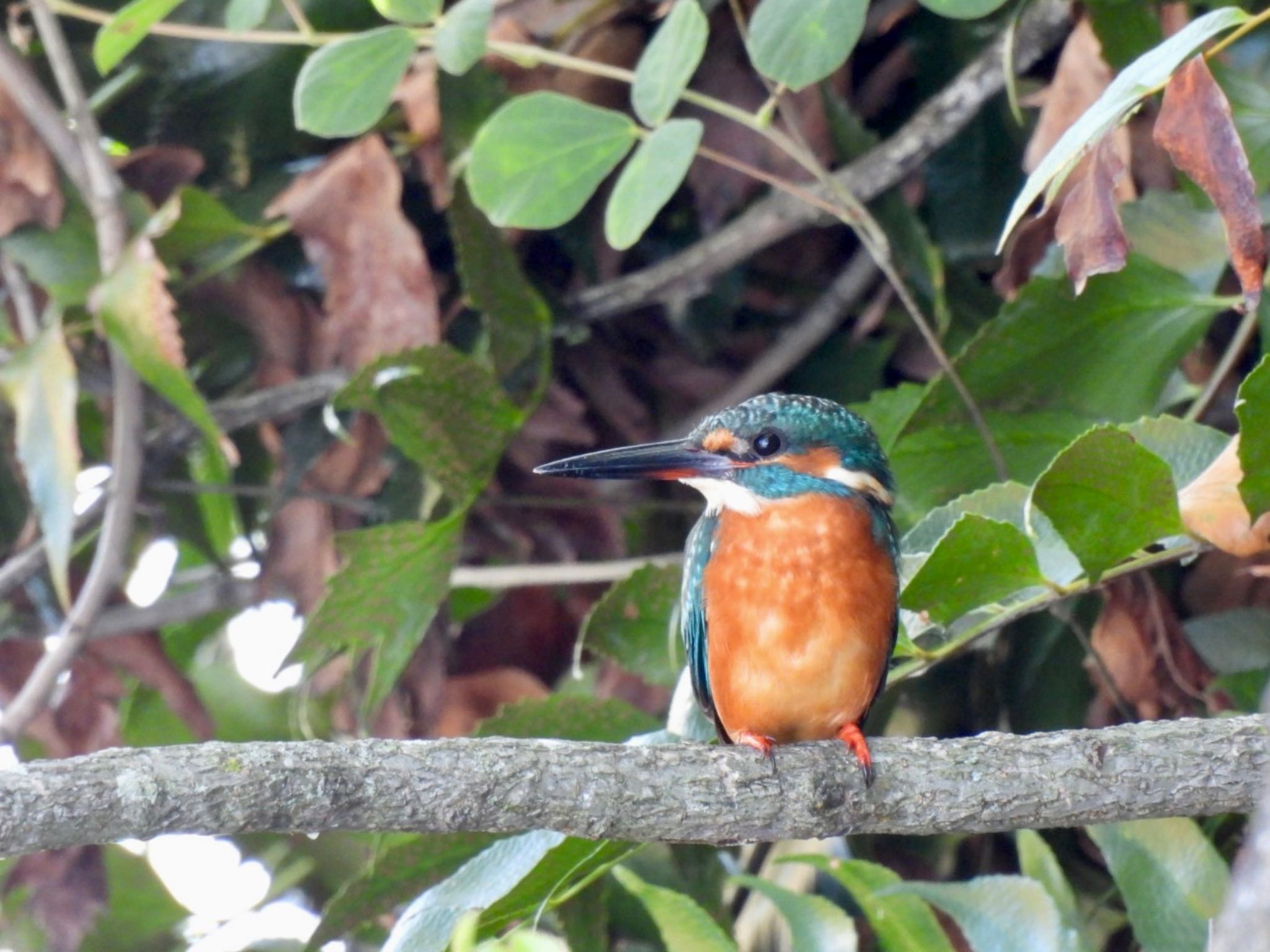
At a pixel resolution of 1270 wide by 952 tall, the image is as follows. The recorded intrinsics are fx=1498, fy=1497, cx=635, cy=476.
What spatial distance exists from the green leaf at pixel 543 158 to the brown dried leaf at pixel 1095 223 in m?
0.61

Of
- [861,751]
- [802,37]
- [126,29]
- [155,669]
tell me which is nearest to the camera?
[861,751]

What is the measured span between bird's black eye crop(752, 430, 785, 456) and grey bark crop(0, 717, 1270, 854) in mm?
600

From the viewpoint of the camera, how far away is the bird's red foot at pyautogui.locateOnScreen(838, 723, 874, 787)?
48.2 inches

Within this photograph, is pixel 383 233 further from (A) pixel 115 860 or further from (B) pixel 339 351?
(A) pixel 115 860

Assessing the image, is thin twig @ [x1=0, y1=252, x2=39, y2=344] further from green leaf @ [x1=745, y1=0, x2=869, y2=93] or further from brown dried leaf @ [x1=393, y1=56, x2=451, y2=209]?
green leaf @ [x1=745, y1=0, x2=869, y2=93]

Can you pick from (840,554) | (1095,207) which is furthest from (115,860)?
(1095,207)

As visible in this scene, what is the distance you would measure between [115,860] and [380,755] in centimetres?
164

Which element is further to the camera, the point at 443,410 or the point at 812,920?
the point at 443,410

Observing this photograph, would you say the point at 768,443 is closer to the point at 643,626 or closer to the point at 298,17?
the point at 643,626

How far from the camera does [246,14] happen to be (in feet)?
5.94

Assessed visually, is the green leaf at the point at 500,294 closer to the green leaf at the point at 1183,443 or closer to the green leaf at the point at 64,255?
the green leaf at the point at 64,255

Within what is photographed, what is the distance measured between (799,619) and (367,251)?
75 centimetres

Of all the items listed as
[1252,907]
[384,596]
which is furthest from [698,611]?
[1252,907]

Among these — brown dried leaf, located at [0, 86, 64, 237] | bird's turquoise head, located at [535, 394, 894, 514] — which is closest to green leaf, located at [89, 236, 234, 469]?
brown dried leaf, located at [0, 86, 64, 237]
